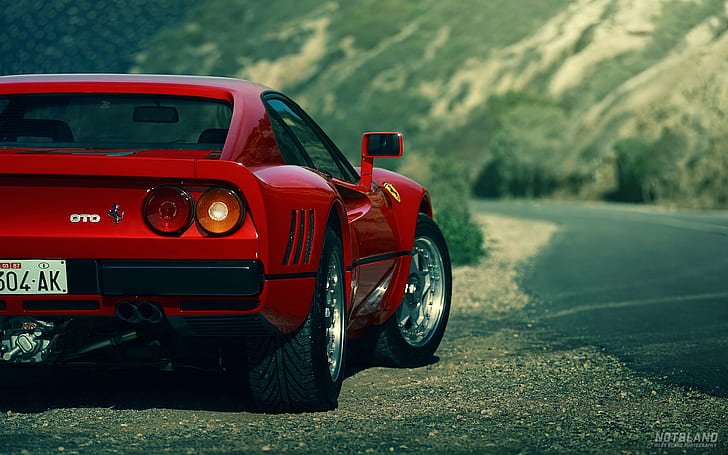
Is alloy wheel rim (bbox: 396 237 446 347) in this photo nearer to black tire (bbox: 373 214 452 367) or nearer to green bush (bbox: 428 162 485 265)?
black tire (bbox: 373 214 452 367)

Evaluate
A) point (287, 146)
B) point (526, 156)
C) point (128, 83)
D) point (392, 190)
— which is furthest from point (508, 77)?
point (128, 83)

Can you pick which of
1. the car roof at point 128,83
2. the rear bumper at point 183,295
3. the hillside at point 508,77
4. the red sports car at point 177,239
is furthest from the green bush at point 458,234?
the hillside at point 508,77

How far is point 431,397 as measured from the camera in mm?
6777

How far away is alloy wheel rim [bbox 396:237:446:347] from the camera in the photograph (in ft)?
26.6

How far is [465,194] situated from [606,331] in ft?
70.1

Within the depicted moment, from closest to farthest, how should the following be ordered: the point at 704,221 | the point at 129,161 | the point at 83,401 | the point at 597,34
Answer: the point at 129,161 → the point at 83,401 → the point at 704,221 → the point at 597,34

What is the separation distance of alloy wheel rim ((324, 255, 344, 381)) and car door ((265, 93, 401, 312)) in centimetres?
30

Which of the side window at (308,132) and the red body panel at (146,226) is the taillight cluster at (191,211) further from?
the side window at (308,132)

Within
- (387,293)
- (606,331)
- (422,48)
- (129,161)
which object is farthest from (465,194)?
(422,48)

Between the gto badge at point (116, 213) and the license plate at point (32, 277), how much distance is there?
296mm

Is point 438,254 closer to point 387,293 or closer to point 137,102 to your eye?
point 387,293

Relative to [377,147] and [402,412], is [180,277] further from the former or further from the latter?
[377,147]

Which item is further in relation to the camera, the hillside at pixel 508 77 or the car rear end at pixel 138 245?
the hillside at pixel 508 77

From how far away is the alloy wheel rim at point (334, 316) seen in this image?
639 centimetres
